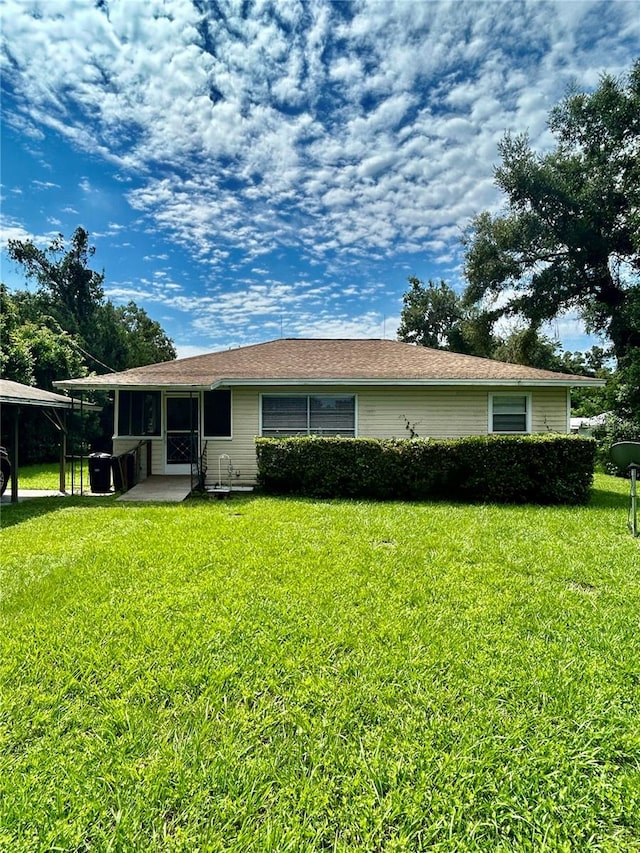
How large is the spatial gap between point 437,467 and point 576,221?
16.6 m

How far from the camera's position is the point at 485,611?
376cm

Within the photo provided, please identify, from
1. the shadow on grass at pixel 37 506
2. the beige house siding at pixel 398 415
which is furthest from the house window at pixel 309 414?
the shadow on grass at pixel 37 506

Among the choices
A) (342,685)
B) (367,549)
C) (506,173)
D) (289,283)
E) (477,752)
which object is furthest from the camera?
(289,283)

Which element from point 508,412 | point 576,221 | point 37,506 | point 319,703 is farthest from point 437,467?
point 576,221

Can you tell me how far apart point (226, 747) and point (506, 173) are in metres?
23.9

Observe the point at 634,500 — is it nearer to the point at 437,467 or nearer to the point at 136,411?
the point at 437,467

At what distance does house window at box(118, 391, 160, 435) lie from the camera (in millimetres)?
10875

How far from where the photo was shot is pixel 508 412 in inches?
443

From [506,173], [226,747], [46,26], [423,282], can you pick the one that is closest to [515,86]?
[506,173]

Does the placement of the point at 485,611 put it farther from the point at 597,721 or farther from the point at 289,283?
the point at 289,283

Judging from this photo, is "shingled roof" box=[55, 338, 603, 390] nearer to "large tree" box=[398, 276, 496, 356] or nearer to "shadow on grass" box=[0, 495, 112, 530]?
"shadow on grass" box=[0, 495, 112, 530]

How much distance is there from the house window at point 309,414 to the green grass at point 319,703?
6220mm

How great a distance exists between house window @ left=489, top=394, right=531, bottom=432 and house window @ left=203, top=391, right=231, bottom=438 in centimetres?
710

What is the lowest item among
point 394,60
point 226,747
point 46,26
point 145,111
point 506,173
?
point 226,747
